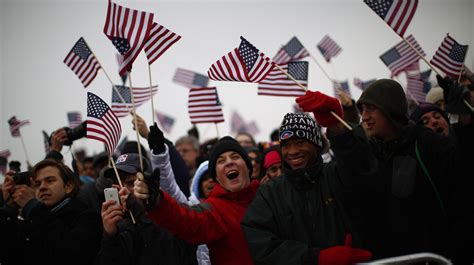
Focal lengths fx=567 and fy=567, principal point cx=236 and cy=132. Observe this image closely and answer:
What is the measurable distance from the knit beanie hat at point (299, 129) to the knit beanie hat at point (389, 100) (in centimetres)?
45

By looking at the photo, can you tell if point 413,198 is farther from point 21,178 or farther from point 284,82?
point 21,178

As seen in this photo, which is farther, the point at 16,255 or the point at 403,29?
the point at 403,29

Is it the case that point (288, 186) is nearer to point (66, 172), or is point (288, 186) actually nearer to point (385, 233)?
point (385, 233)

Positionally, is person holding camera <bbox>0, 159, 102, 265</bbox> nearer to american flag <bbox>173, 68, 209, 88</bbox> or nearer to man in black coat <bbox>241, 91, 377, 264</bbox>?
man in black coat <bbox>241, 91, 377, 264</bbox>

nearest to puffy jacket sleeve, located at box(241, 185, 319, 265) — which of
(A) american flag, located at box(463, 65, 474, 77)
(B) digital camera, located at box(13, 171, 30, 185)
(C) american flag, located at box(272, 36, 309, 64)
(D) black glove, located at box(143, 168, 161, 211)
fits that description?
(D) black glove, located at box(143, 168, 161, 211)

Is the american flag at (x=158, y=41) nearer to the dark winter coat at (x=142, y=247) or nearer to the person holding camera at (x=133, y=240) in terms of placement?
the person holding camera at (x=133, y=240)

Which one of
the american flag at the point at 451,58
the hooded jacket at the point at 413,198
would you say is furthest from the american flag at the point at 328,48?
the hooded jacket at the point at 413,198

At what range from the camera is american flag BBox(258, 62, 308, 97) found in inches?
Result: 266

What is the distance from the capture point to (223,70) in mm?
5301

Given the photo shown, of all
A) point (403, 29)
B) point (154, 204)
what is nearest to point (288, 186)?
point (154, 204)

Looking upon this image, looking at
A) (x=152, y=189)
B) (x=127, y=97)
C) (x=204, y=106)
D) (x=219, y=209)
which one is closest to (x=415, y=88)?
(x=204, y=106)

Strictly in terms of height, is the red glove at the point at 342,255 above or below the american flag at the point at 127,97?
below

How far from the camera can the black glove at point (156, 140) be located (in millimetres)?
4871

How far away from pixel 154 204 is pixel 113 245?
2.55ft
